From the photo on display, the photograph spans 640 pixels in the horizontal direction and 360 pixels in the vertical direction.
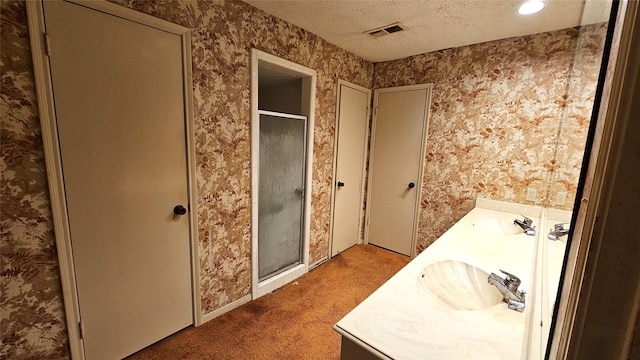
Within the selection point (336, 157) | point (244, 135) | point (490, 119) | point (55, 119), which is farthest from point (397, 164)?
point (55, 119)

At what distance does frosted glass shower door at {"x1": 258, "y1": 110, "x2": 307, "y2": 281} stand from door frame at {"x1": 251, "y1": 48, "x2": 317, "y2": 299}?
5 centimetres

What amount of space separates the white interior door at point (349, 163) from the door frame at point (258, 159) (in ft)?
1.46

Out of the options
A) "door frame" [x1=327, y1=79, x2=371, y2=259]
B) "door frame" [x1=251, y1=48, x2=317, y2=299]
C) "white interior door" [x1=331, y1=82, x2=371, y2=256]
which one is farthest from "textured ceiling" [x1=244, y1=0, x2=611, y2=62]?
"white interior door" [x1=331, y1=82, x2=371, y2=256]

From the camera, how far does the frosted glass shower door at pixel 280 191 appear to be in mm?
2299

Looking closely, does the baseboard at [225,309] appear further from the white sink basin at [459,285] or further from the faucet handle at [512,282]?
the faucet handle at [512,282]

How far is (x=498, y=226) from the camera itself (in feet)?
7.34

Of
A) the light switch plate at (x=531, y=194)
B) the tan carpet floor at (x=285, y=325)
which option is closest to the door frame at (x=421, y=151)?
the tan carpet floor at (x=285, y=325)

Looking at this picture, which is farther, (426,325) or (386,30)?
(386,30)

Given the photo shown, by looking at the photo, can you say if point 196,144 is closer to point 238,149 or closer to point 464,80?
point 238,149

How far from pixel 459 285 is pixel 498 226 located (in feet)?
4.03

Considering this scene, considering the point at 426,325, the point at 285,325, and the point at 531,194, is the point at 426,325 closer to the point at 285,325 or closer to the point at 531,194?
the point at 285,325

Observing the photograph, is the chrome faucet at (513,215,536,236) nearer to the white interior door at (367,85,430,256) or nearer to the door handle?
the white interior door at (367,85,430,256)

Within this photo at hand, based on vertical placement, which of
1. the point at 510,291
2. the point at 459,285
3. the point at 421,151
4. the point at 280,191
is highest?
the point at 421,151

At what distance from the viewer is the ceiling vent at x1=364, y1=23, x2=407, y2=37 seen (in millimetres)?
2184
